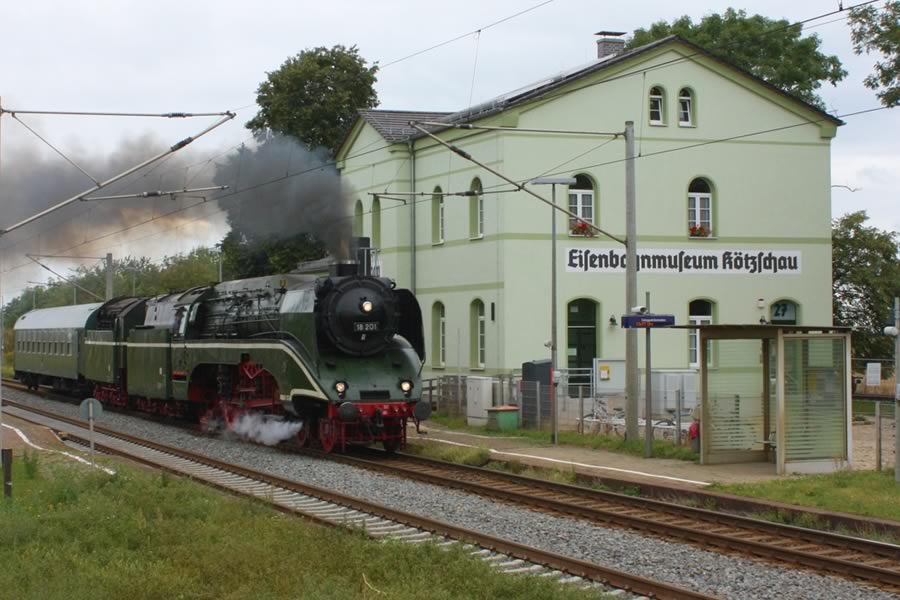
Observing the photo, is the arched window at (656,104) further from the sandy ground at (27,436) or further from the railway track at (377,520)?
the sandy ground at (27,436)

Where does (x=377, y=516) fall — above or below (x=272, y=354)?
below

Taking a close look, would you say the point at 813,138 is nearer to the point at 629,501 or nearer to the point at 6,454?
the point at 629,501

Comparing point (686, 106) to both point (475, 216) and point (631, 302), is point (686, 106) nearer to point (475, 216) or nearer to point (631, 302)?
point (475, 216)

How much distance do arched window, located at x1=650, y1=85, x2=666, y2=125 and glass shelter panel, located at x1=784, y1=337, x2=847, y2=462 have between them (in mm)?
18041

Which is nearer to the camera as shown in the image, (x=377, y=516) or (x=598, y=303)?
(x=377, y=516)

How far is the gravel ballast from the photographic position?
10.4m

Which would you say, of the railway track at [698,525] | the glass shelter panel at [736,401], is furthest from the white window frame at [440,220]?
the glass shelter panel at [736,401]

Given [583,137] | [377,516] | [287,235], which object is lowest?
[377,516]

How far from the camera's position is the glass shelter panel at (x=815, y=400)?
1733 cm

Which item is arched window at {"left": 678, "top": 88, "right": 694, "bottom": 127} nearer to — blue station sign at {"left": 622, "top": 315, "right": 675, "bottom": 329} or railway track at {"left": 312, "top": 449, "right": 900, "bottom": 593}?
blue station sign at {"left": 622, "top": 315, "right": 675, "bottom": 329}

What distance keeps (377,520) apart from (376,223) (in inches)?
1054

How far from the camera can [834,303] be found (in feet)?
140

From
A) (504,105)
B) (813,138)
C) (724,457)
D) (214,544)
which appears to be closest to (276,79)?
(504,105)

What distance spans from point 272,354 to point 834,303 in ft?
90.6
